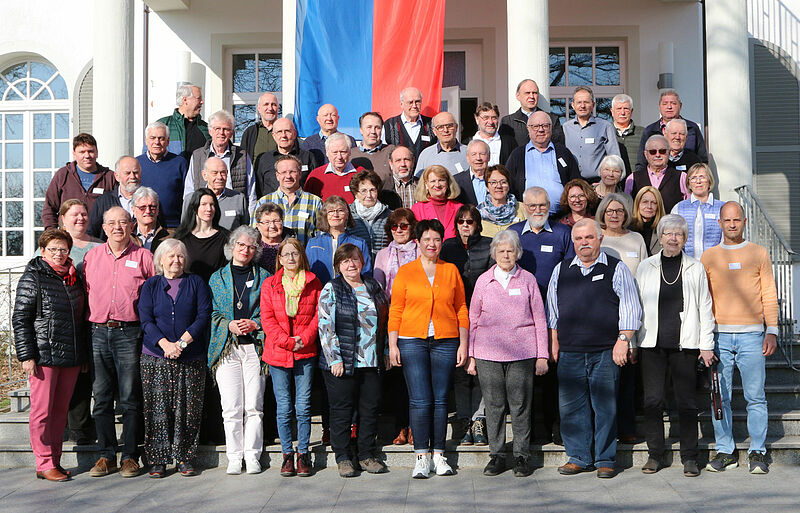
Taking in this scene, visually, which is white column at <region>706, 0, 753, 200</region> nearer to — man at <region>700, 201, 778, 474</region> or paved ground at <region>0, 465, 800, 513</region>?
man at <region>700, 201, 778, 474</region>

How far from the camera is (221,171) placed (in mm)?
6891

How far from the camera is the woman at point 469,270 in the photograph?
249 inches

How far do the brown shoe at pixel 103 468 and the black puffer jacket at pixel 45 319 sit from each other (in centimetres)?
73

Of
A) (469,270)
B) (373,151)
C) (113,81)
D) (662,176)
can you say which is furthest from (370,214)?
(113,81)

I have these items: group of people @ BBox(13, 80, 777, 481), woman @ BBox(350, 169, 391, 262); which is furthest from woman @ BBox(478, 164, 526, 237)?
woman @ BBox(350, 169, 391, 262)

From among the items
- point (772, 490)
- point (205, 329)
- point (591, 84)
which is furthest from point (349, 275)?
point (591, 84)

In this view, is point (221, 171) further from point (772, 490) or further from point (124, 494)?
point (772, 490)

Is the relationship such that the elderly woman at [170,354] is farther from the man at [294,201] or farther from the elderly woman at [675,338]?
the elderly woman at [675,338]

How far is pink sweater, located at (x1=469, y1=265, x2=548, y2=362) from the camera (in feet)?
19.6

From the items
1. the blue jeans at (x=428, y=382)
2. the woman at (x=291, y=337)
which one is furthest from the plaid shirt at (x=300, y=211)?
the blue jeans at (x=428, y=382)

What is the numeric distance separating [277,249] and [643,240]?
2.80 metres

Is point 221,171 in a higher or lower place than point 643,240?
higher

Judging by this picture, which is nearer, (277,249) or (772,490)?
(772,490)

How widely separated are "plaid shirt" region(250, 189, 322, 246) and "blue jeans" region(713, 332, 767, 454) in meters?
3.23
